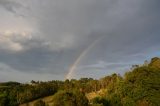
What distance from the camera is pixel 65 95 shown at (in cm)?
10031

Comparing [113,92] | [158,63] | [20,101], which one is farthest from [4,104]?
[158,63]

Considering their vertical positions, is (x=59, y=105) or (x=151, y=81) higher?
(x=151, y=81)

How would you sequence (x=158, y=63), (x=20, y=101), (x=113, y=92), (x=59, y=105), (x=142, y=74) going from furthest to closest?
(x=20, y=101) → (x=158, y=63) → (x=113, y=92) → (x=142, y=74) → (x=59, y=105)

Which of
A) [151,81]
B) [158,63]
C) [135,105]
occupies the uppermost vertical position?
[158,63]

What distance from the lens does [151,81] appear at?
112 m

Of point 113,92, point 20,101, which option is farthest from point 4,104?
point 113,92

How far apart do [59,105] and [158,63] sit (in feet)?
303

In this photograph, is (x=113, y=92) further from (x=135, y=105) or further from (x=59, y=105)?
(x=59, y=105)

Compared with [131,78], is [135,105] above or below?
below

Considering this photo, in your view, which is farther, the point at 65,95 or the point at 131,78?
the point at 131,78

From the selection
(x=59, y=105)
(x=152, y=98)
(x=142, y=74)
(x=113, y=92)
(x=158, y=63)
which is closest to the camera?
(x=59, y=105)

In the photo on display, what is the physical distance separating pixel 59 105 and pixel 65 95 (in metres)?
4.34

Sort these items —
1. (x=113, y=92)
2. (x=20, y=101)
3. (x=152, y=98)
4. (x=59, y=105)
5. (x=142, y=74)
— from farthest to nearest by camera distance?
(x=20, y=101), (x=113, y=92), (x=142, y=74), (x=152, y=98), (x=59, y=105)

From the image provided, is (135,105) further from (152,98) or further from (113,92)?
(113,92)
